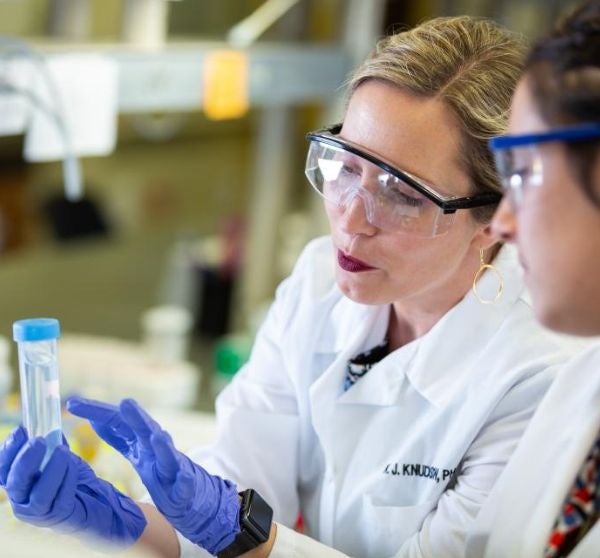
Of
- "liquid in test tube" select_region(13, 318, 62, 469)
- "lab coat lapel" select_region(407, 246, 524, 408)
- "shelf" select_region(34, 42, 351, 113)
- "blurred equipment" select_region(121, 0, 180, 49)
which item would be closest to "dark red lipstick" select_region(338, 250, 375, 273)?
"lab coat lapel" select_region(407, 246, 524, 408)

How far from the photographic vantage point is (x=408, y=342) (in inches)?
66.2

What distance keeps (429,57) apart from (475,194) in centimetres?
22

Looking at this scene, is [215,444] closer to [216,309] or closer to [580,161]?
[580,161]

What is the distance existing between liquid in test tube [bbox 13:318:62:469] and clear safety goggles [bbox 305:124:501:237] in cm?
51

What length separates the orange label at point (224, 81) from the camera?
233cm

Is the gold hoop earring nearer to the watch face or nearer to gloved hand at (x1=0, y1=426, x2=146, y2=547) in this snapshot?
the watch face

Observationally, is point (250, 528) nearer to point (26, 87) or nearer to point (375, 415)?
→ point (375, 415)

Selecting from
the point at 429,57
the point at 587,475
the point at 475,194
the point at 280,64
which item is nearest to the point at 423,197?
the point at 475,194

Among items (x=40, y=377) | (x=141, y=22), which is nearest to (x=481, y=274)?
(x=40, y=377)

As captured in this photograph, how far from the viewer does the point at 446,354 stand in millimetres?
1575

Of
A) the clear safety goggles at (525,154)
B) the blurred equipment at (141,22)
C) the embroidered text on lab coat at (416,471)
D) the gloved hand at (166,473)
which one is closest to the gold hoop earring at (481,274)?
the embroidered text on lab coat at (416,471)

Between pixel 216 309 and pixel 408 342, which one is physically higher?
pixel 408 342

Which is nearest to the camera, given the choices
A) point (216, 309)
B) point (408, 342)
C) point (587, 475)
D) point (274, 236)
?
point (587, 475)

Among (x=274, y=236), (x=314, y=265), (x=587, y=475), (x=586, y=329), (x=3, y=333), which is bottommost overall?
(x=3, y=333)
